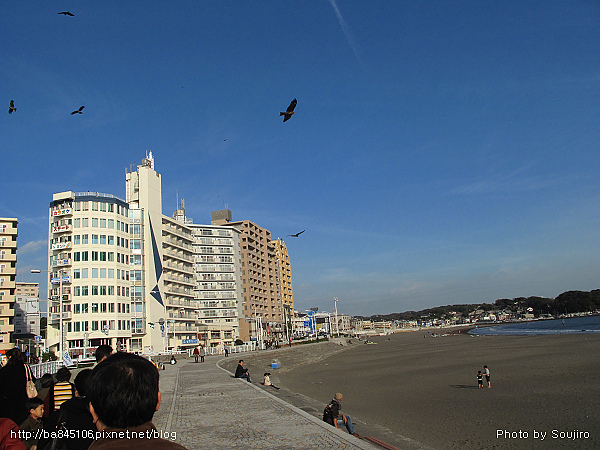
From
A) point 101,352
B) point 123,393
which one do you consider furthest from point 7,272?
point 123,393

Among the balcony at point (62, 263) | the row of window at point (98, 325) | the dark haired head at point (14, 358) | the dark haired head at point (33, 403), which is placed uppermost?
the balcony at point (62, 263)

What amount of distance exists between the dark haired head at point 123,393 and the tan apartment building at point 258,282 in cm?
9694

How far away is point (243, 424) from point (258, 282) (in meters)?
100

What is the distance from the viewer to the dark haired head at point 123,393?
2527 mm

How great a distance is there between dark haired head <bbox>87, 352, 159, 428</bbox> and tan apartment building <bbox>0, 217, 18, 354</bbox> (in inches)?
2635

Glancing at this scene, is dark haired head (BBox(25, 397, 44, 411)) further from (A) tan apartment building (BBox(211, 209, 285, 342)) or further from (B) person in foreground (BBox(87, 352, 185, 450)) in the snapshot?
(A) tan apartment building (BBox(211, 209, 285, 342))

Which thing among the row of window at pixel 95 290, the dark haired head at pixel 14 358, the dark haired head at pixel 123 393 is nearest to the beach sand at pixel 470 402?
the dark haired head at pixel 14 358

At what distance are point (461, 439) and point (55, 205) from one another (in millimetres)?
63545

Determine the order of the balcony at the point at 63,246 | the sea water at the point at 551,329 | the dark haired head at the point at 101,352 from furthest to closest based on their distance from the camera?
1. the sea water at the point at 551,329
2. the balcony at the point at 63,246
3. the dark haired head at the point at 101,352

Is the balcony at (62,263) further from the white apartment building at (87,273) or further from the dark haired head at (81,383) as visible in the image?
the dark haired head at (81,383)

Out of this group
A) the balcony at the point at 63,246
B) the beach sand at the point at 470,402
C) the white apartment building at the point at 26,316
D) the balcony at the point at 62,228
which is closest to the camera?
the beach sand at the point at 470,402

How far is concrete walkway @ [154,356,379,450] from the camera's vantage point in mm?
9859

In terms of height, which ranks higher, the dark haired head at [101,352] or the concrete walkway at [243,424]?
the dark haired head at [101,352]

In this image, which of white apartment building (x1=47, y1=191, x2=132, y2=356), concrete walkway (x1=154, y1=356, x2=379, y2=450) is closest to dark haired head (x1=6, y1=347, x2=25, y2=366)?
concrete walkway (x1=154, y1=356, x2=379, y2=450)
